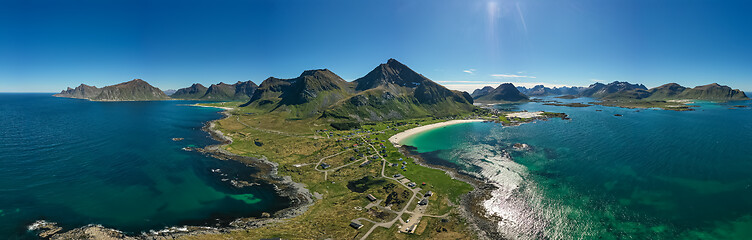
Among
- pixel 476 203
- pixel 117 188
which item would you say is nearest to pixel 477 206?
pixel 476 203

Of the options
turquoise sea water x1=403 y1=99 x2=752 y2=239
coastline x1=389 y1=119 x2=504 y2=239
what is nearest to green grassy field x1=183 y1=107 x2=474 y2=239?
coastline x1=389 y1=119 x2=504 y2=239

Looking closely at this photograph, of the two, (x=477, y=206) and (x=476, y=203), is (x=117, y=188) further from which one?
(x=476, y=203)

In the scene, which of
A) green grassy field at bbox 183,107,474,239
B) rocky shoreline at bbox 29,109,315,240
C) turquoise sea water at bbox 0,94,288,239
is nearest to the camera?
rocky shoreline at bbox 29,109,315,240

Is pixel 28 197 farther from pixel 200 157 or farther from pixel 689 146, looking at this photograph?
Result: pixel 689 146

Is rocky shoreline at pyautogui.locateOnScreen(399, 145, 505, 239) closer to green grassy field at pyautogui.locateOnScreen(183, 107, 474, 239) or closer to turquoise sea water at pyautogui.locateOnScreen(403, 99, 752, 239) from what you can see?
green grassy field at pyautogui.locateOnScreen(183, 107, 474, 239)

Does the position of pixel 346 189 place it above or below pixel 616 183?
below

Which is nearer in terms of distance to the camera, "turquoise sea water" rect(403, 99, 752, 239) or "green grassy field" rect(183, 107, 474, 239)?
"green grassy field" rect(183, 107, 474, 239)

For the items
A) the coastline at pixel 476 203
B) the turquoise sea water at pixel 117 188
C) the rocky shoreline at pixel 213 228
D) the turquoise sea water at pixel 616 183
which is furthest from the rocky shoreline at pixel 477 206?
the turquoise sea water at pixel 117 188

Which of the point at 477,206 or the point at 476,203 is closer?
the point at 477,206

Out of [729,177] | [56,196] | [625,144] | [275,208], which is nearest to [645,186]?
[729,177]
